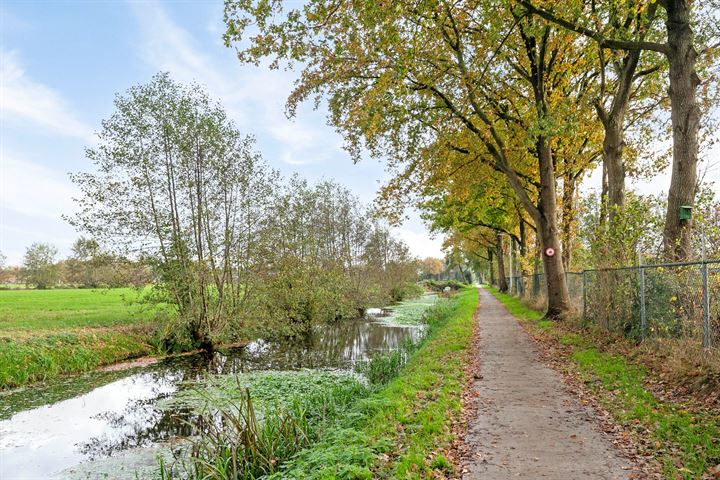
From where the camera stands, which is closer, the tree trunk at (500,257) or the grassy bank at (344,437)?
the grassy bank at (344,437)

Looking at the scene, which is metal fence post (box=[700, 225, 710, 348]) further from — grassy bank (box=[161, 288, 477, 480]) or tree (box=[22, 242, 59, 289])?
tree (box=[22, 242, 59, 289])

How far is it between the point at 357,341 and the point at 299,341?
2798 mm

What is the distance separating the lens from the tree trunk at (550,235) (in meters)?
15.4

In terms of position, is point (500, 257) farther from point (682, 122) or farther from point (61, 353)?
point (61, 353)

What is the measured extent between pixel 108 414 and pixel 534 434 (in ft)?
30.2

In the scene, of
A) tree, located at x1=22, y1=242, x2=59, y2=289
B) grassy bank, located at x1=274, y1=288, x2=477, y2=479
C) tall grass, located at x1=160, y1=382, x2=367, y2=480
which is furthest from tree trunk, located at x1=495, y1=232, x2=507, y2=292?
tree, located at x1=22, y1=242, x2=59, y2=289

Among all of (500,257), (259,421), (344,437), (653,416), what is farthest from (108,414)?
(500,257)

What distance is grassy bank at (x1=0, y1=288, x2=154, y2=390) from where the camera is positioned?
39.9ft

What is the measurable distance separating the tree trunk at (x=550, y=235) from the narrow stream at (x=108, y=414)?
6.44m

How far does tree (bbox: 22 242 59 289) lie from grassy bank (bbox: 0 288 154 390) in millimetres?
39524

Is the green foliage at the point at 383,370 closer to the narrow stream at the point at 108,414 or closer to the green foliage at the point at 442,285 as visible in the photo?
the narrow stream at the point at 108,414

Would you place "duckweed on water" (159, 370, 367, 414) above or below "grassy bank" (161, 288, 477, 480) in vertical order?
below

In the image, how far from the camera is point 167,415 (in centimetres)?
978

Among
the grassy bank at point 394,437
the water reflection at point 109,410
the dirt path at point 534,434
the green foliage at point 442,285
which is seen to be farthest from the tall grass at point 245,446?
the green foliage at point 442,285
